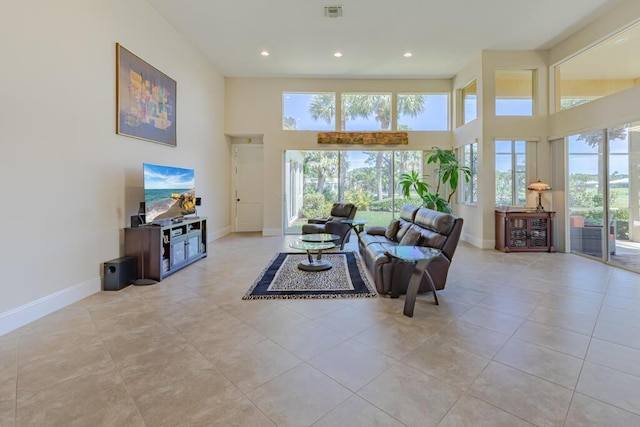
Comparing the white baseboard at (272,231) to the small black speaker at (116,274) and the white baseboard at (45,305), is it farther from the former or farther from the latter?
the white baseboard at (45,305)

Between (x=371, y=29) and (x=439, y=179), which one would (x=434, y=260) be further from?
(x=439, y=179)

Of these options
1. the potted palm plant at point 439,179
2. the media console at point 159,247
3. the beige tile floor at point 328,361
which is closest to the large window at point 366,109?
the potted palm plant at point 439,179

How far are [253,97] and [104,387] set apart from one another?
6953mm

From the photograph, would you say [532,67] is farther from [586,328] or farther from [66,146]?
[66,146]

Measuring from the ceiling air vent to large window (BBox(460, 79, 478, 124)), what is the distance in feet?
11.3

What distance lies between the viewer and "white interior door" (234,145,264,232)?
7992 millimetres

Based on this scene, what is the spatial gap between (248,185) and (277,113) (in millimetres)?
2026

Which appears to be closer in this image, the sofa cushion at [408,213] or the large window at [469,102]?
the sofa cushion at [408,213]

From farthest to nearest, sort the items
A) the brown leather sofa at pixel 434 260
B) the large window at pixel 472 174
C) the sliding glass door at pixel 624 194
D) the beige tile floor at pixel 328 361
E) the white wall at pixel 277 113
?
the white wall at pixel 277 113
the large window at pixel 472 174
the sliding glass door at pixel 624 194
the brown leather sofa at pixel 434 260
the beige tile floor at pixel 328 361

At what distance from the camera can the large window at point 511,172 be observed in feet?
19.8

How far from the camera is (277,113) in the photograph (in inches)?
295

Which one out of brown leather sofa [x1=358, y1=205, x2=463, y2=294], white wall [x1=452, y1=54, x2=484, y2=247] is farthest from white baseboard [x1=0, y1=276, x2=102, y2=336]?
white wall [x1=452, y1=54, x2=484, y2=247]

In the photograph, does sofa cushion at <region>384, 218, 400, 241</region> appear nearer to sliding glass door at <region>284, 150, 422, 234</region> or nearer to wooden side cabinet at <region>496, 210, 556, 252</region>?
wooden side cabinet at <region>496, 210, 556, 252</region>

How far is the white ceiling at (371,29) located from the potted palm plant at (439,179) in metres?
2.03
